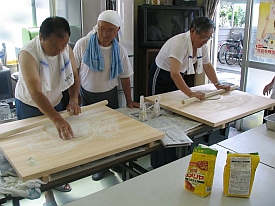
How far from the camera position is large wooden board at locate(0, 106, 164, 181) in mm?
1318

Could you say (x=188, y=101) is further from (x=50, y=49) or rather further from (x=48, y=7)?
(x=48, y=7)

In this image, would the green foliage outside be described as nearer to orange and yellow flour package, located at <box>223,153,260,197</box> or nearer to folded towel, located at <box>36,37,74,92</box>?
folded towel, located at <box>36,37,74,92</box>

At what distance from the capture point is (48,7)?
326 centimetres

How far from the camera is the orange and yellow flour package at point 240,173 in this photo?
3.60 feet

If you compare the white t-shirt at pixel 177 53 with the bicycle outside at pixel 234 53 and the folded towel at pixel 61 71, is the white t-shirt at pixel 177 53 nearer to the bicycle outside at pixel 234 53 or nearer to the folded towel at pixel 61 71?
the folded towel at pixel 61 71

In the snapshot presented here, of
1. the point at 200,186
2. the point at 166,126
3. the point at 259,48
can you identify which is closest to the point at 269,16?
the point at 259,48

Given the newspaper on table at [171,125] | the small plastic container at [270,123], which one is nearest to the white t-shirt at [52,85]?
the newspaper on table at [171,125]

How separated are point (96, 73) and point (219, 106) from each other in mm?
941

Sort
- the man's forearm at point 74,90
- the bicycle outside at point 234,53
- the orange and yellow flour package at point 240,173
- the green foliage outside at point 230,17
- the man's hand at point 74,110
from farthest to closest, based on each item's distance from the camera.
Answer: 1. the green foliage outside at point 230,17
2. the bicycle outside at point 234,53
3. the man's forearm at point 74,90
4. the man's hand at point 74,110
5. the orange and yellow flour package at point 240,173

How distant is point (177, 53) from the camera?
228 centimetres

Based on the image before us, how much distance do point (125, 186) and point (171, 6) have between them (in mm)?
2880

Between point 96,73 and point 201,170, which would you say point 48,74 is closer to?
point 96,73

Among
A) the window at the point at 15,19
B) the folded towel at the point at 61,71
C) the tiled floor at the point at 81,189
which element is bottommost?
the tiled floor at the point at 81,189

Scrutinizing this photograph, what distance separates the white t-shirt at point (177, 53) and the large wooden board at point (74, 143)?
72 cm
